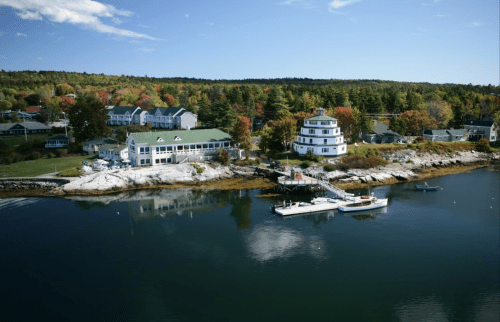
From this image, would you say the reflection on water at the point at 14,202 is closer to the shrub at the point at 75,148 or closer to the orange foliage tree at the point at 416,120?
the shrub at the point at 75,148

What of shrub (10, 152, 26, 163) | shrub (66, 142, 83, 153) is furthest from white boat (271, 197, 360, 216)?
shrub (10, 152, 26, 163)

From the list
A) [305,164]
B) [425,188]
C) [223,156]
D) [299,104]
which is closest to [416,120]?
[299,104]

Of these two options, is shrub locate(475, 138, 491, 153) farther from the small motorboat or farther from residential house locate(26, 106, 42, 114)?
residential house locate(26, 106, 42, 114)

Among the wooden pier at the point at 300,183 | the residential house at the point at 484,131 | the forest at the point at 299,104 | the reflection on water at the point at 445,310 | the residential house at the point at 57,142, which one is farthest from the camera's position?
the forest at the point at 299,104

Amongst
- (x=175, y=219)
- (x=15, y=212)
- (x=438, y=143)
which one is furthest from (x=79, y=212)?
(x=438, y=143)

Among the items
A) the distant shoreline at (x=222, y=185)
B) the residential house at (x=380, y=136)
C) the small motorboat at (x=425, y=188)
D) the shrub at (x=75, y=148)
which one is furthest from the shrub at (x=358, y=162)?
the shrub at (x=75, y=148)

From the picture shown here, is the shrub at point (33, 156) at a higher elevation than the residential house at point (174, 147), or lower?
lower

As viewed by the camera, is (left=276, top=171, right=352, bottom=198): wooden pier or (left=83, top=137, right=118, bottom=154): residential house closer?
(left=276, top=171, right=352, bottom=198): wooden pier
